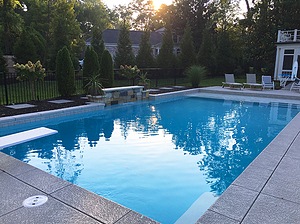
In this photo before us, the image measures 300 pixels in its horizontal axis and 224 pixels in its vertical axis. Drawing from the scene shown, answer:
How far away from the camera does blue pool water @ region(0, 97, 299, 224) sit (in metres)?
3.52

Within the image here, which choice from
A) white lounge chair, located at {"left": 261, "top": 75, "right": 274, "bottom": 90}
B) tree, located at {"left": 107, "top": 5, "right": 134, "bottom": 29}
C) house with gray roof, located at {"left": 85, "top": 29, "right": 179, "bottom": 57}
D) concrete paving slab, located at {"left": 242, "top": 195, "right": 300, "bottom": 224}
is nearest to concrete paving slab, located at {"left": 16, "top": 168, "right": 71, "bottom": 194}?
concrete paving slab, located at {"left": 242, "top": 195, "right": 300, "bottom": 224}

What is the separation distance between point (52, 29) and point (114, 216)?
19301mm

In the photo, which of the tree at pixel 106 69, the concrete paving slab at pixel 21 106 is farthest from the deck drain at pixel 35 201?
the tree at pixel 106 69

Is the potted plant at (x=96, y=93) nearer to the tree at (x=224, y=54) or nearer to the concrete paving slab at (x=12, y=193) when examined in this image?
the concrete paving slab at (x=12, y=193)

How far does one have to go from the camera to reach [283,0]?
2014 cm

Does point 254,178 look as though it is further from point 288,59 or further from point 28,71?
point 288,59

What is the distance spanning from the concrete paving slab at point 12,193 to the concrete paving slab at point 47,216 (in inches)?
5.0

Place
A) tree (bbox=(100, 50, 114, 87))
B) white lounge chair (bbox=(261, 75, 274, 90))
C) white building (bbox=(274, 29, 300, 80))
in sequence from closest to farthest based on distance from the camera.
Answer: tree (bbox=(100, 50, 114, 87)) < white lounge chair (bbox=(261, 75, 274, 90)) < white building (bbox=(274, 29, 300, 80))

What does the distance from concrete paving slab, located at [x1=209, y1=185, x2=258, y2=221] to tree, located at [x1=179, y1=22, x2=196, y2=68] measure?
62.3 ft

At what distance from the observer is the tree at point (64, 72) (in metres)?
9.89

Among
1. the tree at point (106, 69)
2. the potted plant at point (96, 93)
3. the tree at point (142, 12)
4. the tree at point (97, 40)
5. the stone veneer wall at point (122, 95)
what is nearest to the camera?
the potted plant at point (96, 93)

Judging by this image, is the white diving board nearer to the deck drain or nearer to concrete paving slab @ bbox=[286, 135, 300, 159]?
the deck drain

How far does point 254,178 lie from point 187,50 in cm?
1905

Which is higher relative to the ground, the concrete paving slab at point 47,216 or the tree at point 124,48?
the tree at point 124,48
